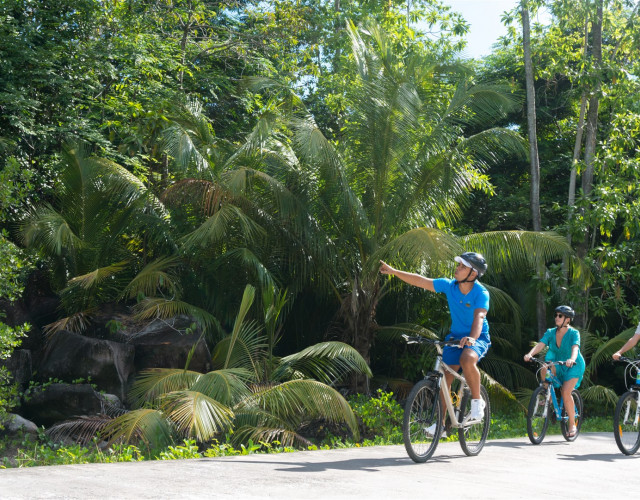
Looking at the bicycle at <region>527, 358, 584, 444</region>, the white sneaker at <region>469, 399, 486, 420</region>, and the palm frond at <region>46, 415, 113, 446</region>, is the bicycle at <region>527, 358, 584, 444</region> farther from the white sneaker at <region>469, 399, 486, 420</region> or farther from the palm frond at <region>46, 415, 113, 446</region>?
the palm frond at <region>46, 415, 113, 446</region>

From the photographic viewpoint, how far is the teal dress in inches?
334

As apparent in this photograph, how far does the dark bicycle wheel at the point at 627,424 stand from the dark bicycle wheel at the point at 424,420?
240 centimetres

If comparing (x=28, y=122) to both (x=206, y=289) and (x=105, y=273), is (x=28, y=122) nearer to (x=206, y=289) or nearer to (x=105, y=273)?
(x=105, y=273)

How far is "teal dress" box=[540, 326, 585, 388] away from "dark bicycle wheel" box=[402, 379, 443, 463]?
2.93 metres

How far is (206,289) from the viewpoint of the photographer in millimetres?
13312

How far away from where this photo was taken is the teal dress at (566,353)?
8484 mm

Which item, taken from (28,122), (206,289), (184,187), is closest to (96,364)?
(206,289)

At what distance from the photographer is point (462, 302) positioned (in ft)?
21.1

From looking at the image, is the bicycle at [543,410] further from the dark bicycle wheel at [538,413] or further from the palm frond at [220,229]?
the palm frond at [220,229]

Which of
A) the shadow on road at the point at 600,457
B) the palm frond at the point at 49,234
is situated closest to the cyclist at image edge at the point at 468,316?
the shadow on road at the point at 600,457

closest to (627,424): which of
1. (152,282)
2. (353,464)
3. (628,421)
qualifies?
(628,421)

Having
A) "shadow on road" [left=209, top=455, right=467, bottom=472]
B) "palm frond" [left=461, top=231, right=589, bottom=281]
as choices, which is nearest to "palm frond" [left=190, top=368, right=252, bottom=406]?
"shadow on road" [left=209, top=455, right=467, bottom=472]

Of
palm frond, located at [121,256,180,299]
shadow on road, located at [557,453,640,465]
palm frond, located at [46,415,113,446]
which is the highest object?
palm frond, located at [121,256,180,299]

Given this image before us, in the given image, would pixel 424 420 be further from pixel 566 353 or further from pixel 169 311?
pixel 169 311
